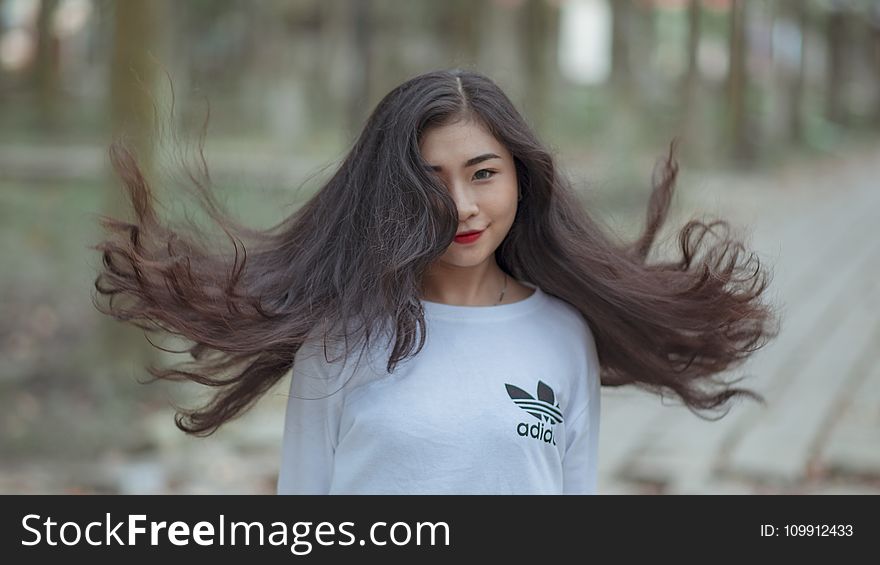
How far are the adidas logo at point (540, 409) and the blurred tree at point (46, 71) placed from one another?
15986 mm

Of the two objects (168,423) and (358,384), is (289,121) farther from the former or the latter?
(358,384)

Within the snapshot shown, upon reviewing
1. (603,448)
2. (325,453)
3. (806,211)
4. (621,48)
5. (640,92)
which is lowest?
(325,453)

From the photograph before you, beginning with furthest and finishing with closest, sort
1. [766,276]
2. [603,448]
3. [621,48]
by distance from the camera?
[621,48] → [603,448] → [766,276]

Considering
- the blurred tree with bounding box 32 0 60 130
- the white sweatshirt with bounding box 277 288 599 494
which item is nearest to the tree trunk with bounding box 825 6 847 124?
the blurred tree with bounding box 32 0 60 130

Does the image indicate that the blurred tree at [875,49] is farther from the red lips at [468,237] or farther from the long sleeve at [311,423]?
the long sleeve at [311,423]

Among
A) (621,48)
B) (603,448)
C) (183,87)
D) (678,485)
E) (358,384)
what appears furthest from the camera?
(183,87)

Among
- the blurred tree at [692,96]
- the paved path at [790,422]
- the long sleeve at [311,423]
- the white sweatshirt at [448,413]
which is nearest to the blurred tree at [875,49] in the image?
the blurred tree at [692,96]

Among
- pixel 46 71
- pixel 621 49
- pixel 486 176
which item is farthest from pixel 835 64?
pixel 486 176

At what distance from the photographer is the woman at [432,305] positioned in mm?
2348

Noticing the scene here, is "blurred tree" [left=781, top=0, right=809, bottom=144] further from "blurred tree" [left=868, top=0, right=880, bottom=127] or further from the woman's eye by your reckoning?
the woman's eye

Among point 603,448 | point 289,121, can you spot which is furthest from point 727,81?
point 603,448

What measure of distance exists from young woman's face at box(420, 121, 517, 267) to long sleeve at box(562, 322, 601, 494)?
417 mm

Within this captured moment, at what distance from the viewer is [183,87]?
59.9 feet

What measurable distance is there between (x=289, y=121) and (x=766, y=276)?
65.6 ft
